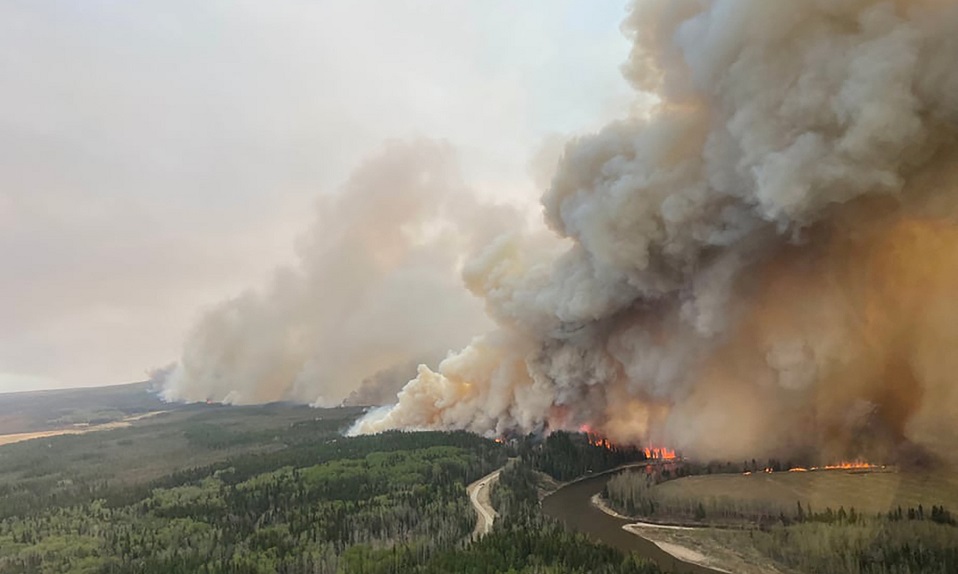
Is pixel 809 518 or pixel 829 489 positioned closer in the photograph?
pixel 809 518

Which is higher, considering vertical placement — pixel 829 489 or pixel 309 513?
pixel 829 489

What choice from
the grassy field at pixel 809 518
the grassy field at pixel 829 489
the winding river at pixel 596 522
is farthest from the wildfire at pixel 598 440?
the grassy field at pixel 829 489

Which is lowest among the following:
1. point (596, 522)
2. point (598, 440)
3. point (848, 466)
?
point (596, 522)

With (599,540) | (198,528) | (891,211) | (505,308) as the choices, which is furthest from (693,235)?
(198,528)

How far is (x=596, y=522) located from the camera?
83.2 metres

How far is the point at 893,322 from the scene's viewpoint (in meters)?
75.1

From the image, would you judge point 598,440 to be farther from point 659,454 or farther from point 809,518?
point 809,518

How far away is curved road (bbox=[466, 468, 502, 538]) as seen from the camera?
8000cm

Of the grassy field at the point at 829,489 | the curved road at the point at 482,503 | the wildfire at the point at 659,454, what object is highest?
the wildfire at the point at 659,454

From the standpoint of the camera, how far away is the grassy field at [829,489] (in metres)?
69.2

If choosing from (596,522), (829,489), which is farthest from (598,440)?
(829,489)

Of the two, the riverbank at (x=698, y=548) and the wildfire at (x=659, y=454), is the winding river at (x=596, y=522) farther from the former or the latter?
the wildfire at (x=659, y=454)

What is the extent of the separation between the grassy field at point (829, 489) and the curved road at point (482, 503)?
23.0 metres

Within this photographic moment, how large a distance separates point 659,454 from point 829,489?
121 ft
